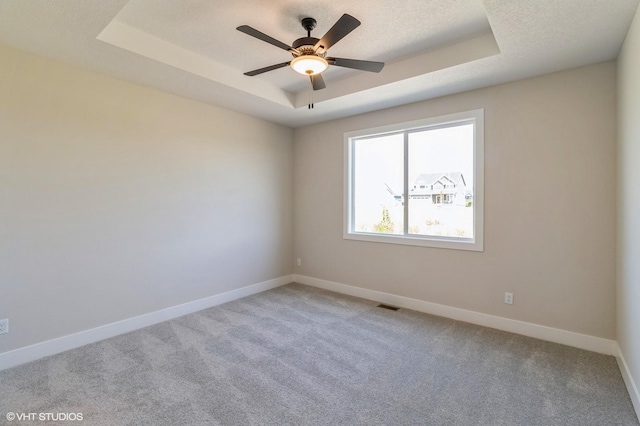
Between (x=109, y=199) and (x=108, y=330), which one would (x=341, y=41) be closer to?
(x=109, y=199)

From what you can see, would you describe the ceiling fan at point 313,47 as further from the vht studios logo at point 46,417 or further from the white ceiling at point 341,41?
the vht studios logo at point 46,417

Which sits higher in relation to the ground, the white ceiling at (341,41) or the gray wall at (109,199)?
the white ceiling at (341,41)

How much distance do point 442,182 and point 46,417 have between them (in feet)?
→ 13.1

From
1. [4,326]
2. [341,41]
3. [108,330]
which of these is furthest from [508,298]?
[4,326]

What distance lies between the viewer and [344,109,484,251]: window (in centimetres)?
337

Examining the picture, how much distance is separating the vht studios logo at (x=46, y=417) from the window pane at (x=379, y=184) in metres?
3.47

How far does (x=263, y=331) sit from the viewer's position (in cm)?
308

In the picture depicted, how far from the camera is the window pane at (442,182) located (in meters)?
3.42

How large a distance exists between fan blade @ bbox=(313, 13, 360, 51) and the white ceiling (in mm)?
370

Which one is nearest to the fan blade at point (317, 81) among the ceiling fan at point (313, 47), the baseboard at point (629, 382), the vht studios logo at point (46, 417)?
the ceiling fan at point (313, 47)

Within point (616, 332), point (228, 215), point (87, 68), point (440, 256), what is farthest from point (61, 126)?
point (616, 332)

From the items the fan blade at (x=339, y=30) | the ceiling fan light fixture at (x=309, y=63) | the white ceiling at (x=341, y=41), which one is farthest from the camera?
the ceiling fan light fixture at (x=309, y=63)

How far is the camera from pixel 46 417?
1.83 meters

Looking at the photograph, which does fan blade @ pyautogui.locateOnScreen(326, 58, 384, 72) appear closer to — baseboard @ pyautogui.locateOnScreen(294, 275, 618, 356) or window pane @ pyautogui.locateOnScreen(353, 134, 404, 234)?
window pane @ pyautogui.locateOnScreen(353, 134, 404, 234)
